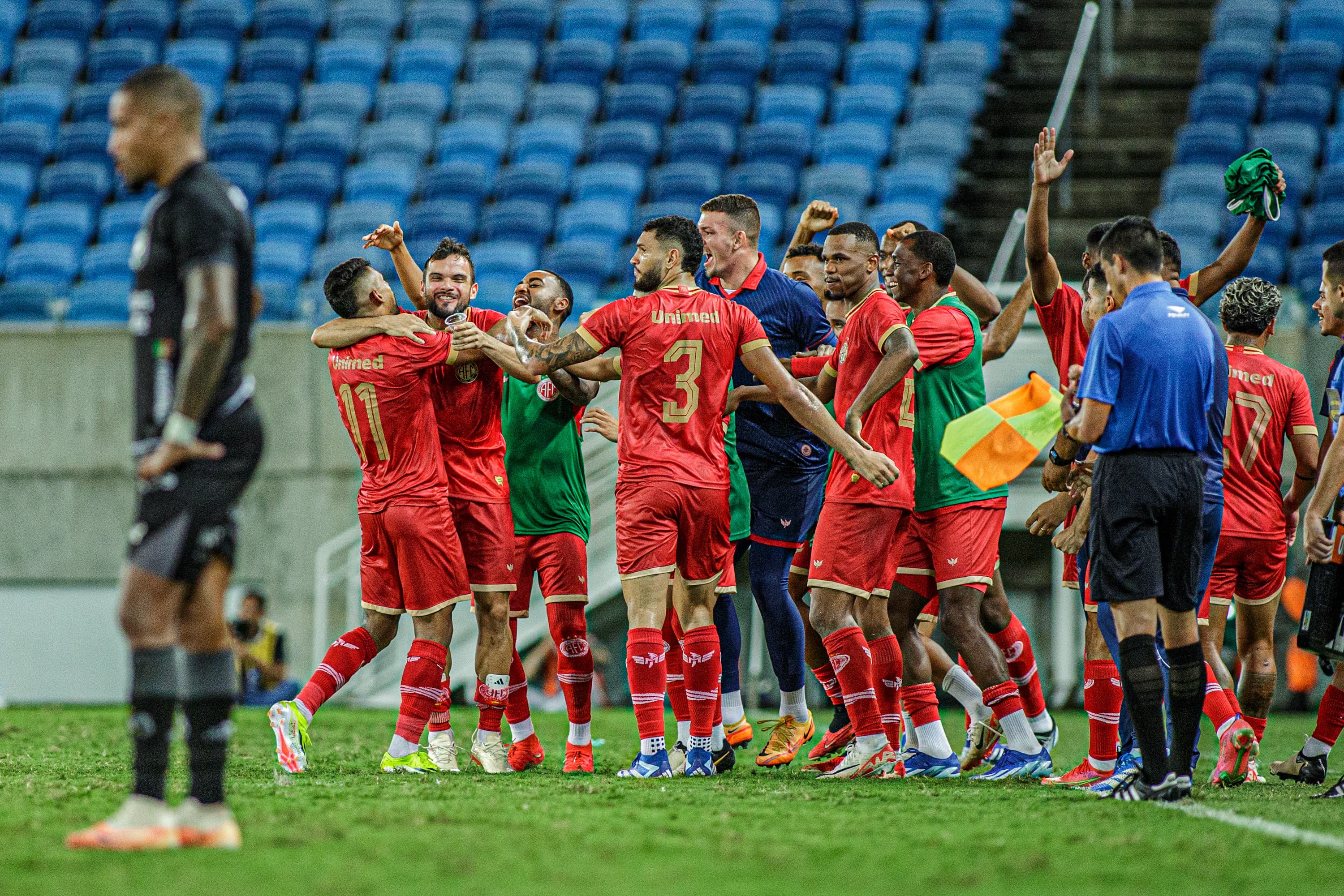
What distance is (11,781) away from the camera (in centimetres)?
648

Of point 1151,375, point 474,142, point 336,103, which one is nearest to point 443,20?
point 336,103

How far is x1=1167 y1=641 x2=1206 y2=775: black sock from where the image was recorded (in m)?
5.67

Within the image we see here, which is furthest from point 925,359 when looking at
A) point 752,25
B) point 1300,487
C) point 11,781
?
point 752,25

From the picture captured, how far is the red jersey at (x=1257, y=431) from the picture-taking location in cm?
749

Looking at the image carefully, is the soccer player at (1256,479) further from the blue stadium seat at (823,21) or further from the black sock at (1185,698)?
the blue stadium seat at (823,21)

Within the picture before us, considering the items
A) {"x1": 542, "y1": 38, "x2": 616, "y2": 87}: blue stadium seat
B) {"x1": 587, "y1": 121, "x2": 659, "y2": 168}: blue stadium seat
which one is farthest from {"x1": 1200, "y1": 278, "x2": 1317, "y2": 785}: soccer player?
{"x1": 542, "y1": 38, "x2": 616, "y2": 87}: blue stadium seat

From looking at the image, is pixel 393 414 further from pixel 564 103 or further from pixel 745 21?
pixel 745 21

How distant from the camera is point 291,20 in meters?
20.7

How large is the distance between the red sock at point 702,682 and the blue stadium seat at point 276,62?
49.4 feet

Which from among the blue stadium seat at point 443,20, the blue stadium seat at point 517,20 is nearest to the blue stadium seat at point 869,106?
the blue stadium seat at point 517,20

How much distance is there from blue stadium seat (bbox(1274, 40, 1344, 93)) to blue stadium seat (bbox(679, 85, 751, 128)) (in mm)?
6435

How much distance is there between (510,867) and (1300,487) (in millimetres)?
5233

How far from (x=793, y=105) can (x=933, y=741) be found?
1265 centimetres

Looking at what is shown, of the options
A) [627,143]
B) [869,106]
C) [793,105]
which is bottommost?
[627,143]
